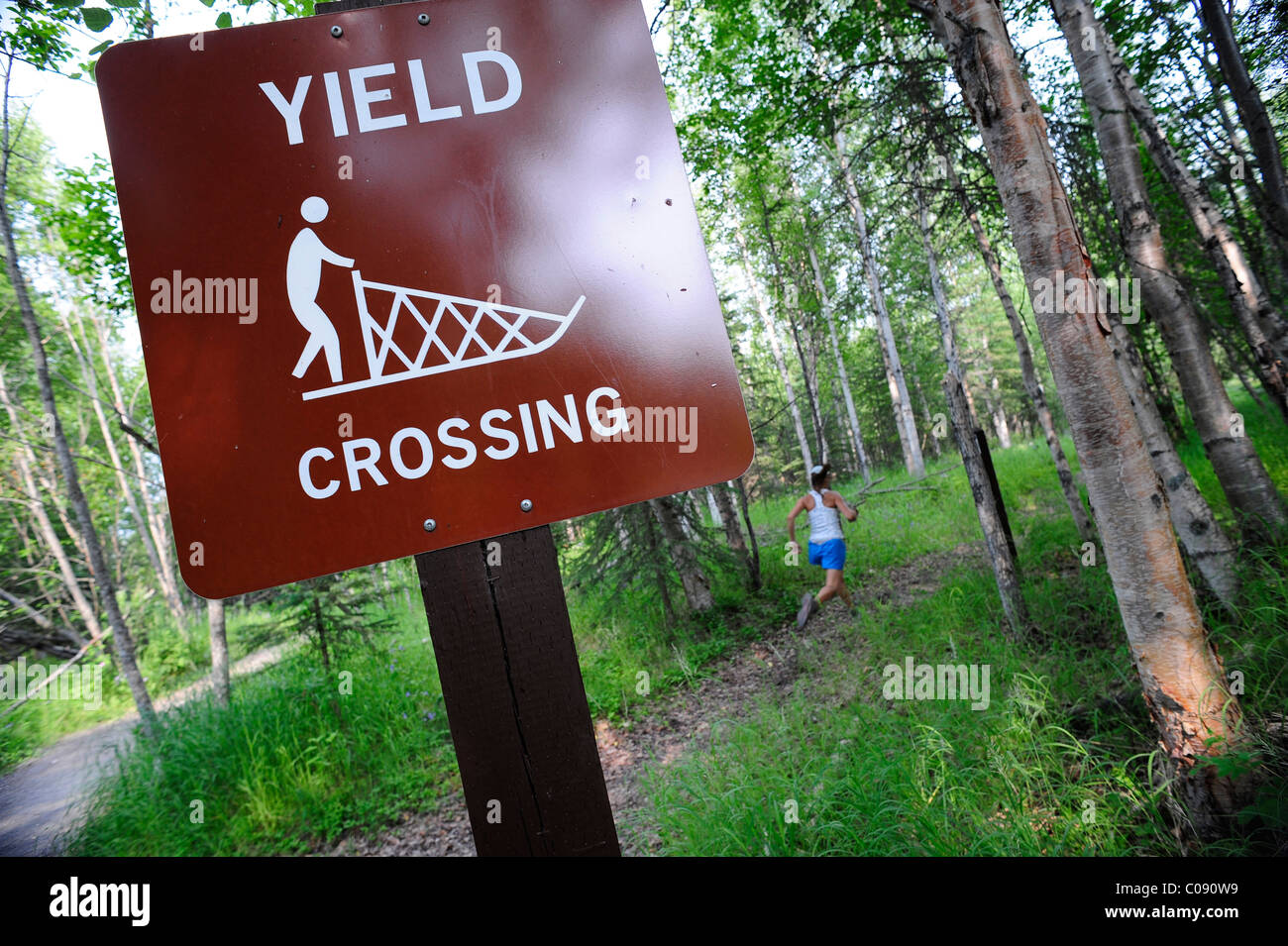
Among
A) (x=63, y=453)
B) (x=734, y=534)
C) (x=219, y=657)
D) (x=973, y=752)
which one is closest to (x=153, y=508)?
(x=219, y=657)

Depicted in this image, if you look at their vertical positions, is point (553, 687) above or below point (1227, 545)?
above

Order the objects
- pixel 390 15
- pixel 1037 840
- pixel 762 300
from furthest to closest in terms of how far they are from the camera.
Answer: pixel 762 300
pixel 1037 840
pixel 390 15

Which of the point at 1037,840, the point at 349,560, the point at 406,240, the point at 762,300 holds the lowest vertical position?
A: the point at 1037,840

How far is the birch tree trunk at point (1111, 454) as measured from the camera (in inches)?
91.2

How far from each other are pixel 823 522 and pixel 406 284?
5.85m

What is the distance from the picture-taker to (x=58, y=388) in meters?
14.5

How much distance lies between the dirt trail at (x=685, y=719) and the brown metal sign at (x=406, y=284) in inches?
125

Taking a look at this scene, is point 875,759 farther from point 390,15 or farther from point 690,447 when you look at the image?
point 390,15

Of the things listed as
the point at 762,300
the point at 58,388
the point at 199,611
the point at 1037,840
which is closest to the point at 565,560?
the point at 1037,840

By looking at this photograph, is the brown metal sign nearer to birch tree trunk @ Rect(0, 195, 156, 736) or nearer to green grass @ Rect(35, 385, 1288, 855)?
green grass @ Rect(35, 385, 1288, 855)

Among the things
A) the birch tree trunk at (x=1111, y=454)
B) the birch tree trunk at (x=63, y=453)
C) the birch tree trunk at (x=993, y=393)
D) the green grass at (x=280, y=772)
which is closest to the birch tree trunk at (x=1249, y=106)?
the birch tree trunk at (x=1111, y=454)

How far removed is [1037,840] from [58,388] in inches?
830

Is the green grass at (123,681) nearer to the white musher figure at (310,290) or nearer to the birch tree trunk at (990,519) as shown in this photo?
the white musher figure at (310,290)
